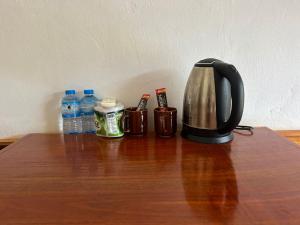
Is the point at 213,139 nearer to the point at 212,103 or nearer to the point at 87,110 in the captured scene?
the point at 212,103

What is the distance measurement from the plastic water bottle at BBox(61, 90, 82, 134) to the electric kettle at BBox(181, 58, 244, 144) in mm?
404

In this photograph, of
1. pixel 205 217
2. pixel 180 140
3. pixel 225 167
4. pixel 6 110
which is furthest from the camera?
pixel 6 110

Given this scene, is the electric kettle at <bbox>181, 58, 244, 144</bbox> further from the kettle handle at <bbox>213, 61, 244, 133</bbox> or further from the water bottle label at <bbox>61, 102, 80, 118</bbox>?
the water bottle label at <bbox>61, 102, 80, 118</bbox>

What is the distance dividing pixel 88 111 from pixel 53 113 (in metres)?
0.15

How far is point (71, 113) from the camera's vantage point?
84 centimetres

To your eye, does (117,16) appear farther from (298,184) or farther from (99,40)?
(298,184)

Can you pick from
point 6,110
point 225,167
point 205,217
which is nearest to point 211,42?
point 225,167

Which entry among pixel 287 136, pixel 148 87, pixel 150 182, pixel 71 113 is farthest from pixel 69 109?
pixel 287 136

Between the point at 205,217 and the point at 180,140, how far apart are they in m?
0.39

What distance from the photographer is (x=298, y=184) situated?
0.48 meters

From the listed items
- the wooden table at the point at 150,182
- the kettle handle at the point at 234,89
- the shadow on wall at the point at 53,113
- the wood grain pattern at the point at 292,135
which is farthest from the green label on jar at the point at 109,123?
the wood grain pattern at the point at 292,135

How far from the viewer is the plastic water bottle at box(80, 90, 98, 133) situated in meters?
0.85

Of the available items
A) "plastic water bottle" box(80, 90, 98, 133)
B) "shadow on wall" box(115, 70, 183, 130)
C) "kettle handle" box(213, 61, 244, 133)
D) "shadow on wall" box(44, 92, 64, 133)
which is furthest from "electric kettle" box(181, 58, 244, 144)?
"shadow on wall" box(44, 92, 64, 133)

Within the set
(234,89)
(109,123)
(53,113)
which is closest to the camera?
(234,89)
